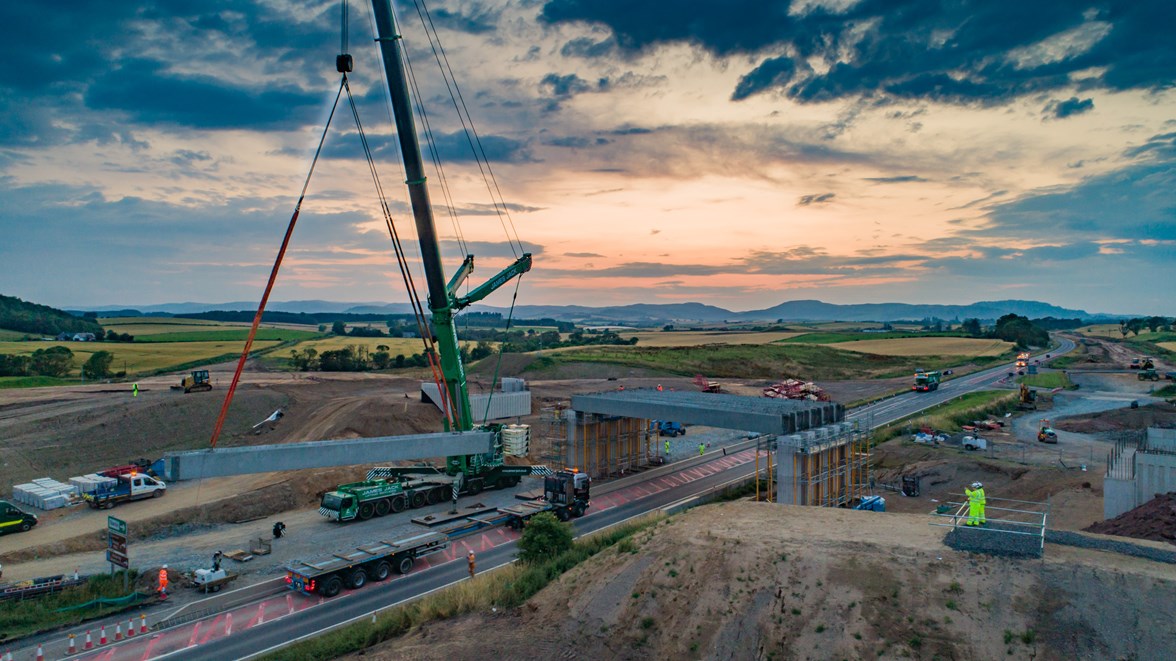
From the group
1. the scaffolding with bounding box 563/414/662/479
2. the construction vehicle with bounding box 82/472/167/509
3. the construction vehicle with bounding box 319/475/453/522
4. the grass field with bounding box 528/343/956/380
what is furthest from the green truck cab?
the grass field with bounding box 528/343/956/380

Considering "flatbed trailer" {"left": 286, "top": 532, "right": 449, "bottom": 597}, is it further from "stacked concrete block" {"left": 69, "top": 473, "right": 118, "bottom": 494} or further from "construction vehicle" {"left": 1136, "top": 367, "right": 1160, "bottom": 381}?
"construction vehicle" {"left": 1136, "top": 367, "right": 1160, "bottom": 381}

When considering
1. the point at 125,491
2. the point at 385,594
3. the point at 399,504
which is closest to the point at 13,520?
the point at 125,491

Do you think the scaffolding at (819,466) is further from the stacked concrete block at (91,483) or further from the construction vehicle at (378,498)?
the stacked concrete block at (91,483)

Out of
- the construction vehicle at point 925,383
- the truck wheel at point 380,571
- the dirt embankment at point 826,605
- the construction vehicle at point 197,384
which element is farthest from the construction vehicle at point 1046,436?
the construction vehicle at point 197,384

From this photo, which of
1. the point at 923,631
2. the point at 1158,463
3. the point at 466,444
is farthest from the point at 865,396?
the point at 923,631

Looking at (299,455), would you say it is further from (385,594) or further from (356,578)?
(385,594)
